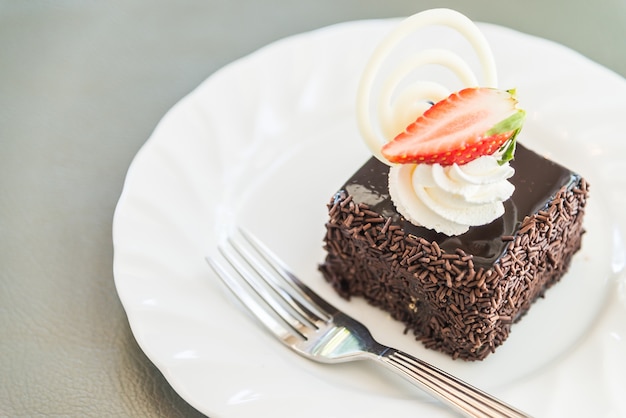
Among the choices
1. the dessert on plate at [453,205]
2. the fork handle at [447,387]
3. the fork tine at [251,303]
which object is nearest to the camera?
the fork handle at [447,387]

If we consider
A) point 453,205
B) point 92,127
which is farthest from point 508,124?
point 92,127

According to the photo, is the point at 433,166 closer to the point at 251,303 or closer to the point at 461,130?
the point at 461,130

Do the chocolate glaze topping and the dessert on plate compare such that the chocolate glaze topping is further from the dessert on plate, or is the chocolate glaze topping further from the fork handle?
the fork handle

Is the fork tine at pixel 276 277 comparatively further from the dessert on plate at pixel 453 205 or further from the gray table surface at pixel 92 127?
the gray table surface at pixel 92 127

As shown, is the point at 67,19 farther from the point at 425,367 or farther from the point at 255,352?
the point at 425,367

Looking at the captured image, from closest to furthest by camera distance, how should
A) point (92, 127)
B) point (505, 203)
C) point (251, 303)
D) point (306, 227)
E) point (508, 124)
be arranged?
point (508, 124)
point (505, 203)
point (251, 303)
point (306, 227)
point (92, 127)

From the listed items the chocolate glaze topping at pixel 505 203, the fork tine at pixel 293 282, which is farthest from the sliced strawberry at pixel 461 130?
the fork tine at pixel 293 282

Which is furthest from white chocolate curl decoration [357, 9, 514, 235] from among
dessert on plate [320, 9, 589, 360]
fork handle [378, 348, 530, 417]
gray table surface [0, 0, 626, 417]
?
gray table surface [0, 0, 626, 417]
